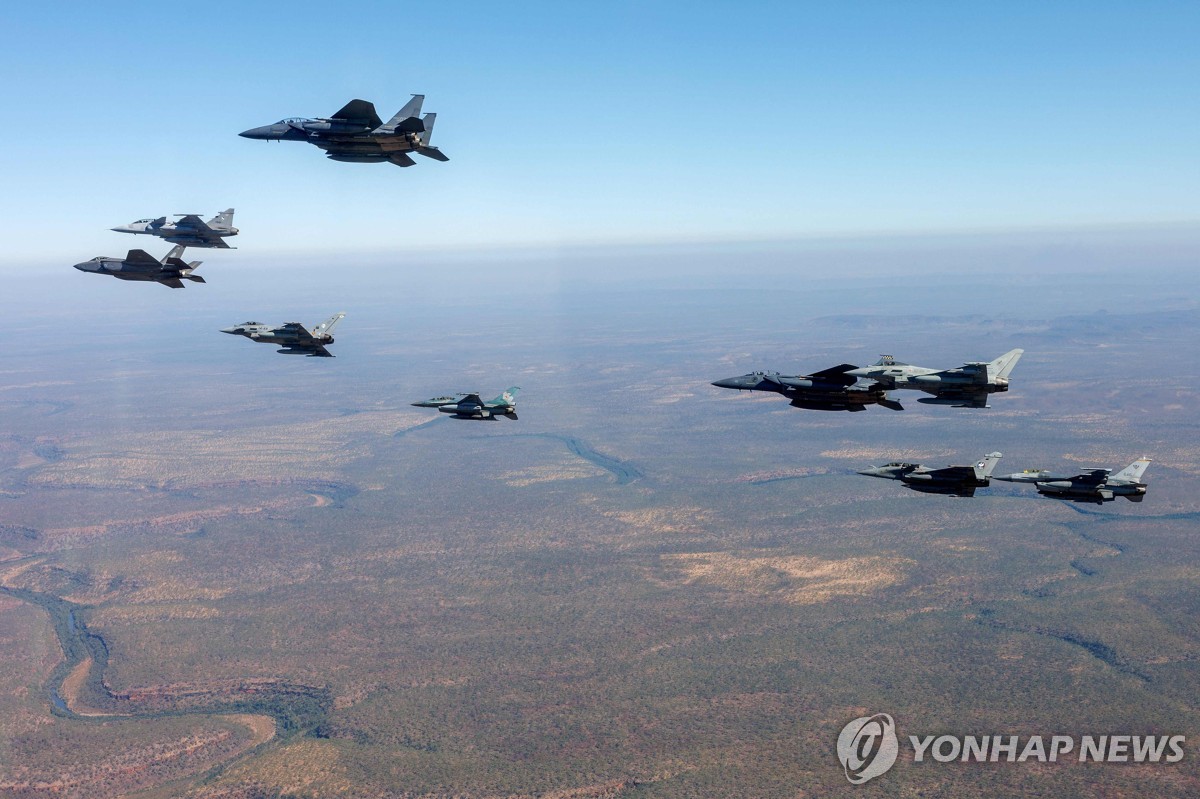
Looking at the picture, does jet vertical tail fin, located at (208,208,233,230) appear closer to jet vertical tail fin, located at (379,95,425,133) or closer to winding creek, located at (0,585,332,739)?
jet vertical tail fin, located at (379,95,425,133)

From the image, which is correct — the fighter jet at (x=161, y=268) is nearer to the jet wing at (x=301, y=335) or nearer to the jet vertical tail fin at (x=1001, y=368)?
the jet wing at (x=301, y=335)

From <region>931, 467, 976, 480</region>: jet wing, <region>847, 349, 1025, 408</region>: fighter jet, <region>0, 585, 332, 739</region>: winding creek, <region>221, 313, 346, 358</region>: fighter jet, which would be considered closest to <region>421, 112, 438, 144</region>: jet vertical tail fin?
<region>221, 313, 346, 358</region>: fighter jet

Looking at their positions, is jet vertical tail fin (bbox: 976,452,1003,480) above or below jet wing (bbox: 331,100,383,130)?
below

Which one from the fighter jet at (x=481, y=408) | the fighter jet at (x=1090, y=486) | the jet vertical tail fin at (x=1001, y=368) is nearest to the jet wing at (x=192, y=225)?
the fighter jet at (x=481, y=408)

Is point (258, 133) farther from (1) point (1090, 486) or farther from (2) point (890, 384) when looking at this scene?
(1) point (1090, 486)

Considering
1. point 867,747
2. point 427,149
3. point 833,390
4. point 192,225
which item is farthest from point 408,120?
point 867,747

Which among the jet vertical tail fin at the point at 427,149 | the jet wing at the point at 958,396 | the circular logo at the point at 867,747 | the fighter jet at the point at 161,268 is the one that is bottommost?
the circular logo at the point at 867,747
